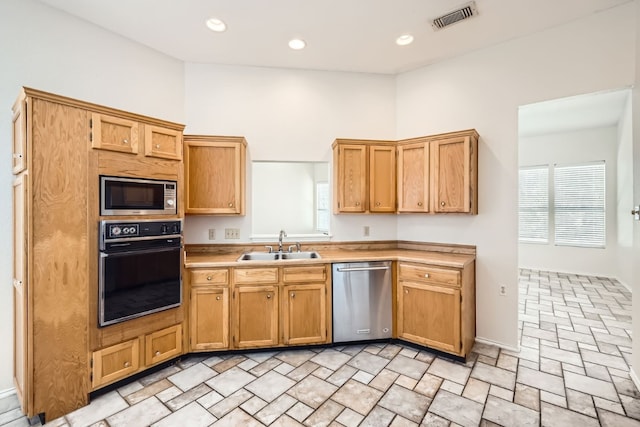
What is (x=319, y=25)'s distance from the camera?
2.71 meters

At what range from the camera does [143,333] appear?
2.40 m

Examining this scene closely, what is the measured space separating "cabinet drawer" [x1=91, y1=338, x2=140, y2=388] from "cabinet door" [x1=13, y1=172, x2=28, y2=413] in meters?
0.36

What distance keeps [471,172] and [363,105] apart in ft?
5.14

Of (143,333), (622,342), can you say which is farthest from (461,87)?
(143,333)

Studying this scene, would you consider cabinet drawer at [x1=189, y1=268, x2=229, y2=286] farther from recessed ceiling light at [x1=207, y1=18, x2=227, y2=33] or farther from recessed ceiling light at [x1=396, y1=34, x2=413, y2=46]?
recessed ceiling light at [x1=396, y1=34, x2=413, y2=46]

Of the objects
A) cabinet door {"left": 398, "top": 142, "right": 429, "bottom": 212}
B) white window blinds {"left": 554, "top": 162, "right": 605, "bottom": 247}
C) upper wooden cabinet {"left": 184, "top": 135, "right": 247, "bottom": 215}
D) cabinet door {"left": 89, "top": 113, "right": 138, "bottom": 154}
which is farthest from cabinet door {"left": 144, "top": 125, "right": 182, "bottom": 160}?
white window blinds {"left": 554, "top": 162, "right": 605, "bottom": 247}

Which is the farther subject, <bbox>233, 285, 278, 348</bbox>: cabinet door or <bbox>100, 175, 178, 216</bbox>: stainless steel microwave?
<bbox>233, 285, 278, 348</bbox>: cabinet door

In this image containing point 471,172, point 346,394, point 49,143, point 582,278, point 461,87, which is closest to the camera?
point 49,143

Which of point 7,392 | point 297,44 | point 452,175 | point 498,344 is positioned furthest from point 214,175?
point 498,344

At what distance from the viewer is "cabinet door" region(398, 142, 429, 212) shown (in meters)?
3.18

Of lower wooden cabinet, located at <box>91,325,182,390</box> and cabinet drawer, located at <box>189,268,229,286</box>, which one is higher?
cabinet drawer, located at <box>189,268,229,286</box>

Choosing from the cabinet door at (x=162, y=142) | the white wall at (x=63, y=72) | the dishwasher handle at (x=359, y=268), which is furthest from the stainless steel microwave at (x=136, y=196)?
the dishwasher handle at (x=359, y=268)

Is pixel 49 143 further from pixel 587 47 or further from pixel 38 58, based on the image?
pixel 587 47

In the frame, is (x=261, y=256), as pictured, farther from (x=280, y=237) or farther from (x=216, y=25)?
(x=216, y=25)
